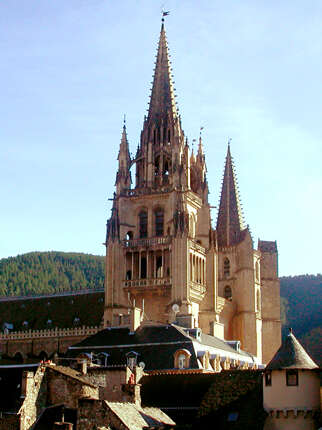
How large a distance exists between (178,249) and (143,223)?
8870 millimetres

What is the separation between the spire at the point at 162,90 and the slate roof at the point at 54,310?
22300mm

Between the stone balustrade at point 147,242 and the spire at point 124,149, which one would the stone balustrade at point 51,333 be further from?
the spire at point 124,149

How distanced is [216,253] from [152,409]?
162 ft

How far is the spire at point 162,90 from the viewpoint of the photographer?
338 feet

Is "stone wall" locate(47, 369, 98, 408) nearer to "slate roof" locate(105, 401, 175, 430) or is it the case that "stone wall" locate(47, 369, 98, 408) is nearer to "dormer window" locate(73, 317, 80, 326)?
"slate roof" locate(105, 401, 175, 430)

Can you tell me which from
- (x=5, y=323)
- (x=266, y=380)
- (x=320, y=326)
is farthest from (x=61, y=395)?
(x=320, y=326)

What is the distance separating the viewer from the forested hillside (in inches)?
6909

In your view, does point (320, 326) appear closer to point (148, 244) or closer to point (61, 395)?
point (148, 244)

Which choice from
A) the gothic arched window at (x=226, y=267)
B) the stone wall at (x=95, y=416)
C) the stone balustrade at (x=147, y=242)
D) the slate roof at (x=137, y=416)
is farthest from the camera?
the gothic arched window at (x=226, y=267)

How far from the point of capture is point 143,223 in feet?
321

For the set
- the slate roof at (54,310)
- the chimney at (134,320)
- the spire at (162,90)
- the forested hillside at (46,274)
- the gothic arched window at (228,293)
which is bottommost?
the chimney at (134,320)

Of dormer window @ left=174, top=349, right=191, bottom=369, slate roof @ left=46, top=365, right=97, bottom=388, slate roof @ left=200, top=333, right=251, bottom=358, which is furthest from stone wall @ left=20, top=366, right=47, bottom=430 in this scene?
slate roof @ left=200, top=333, right=251, bottom=358

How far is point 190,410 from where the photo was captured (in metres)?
51.5

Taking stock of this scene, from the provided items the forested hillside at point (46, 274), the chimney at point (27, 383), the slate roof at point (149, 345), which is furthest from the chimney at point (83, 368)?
the forested hillside at point (46, 274)
